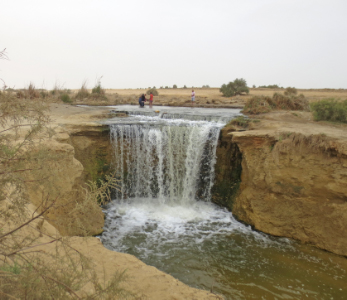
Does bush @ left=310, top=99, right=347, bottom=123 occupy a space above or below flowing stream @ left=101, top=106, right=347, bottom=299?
above

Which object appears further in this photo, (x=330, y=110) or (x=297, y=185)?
(x=330, y=110)

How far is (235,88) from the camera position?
998 inches

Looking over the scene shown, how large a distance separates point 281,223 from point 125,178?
4870mm

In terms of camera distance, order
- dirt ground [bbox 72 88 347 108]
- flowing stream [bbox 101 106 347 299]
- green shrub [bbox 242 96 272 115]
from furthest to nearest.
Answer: dirt ground [bbox 72 88 347 108] < green shrub [bbox 242 96 272 115] < flowing stream [bbox 101 106 347 299]

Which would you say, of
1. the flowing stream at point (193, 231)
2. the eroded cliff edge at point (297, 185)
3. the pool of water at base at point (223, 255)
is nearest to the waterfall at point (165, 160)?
the flowing stream at point (193, 231)

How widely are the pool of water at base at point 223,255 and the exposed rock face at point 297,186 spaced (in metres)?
0.37

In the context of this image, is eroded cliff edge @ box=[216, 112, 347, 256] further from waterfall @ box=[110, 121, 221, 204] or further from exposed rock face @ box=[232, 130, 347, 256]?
waterfall @ box=[110, 121, 221, 204]

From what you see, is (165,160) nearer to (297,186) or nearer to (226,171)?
(226,171)

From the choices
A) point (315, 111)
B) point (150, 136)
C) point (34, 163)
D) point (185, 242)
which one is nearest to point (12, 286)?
point (34, 163)

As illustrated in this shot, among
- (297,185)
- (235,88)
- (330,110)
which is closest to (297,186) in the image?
(297,185)

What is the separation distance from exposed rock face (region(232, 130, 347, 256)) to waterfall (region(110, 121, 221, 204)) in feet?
5.13

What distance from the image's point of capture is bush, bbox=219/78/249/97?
2466cm

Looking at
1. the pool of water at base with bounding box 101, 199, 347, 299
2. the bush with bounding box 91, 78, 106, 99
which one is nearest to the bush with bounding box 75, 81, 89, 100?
the bush with bounding box 91, 78, 106, 99

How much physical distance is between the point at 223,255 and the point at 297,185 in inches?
97.8
